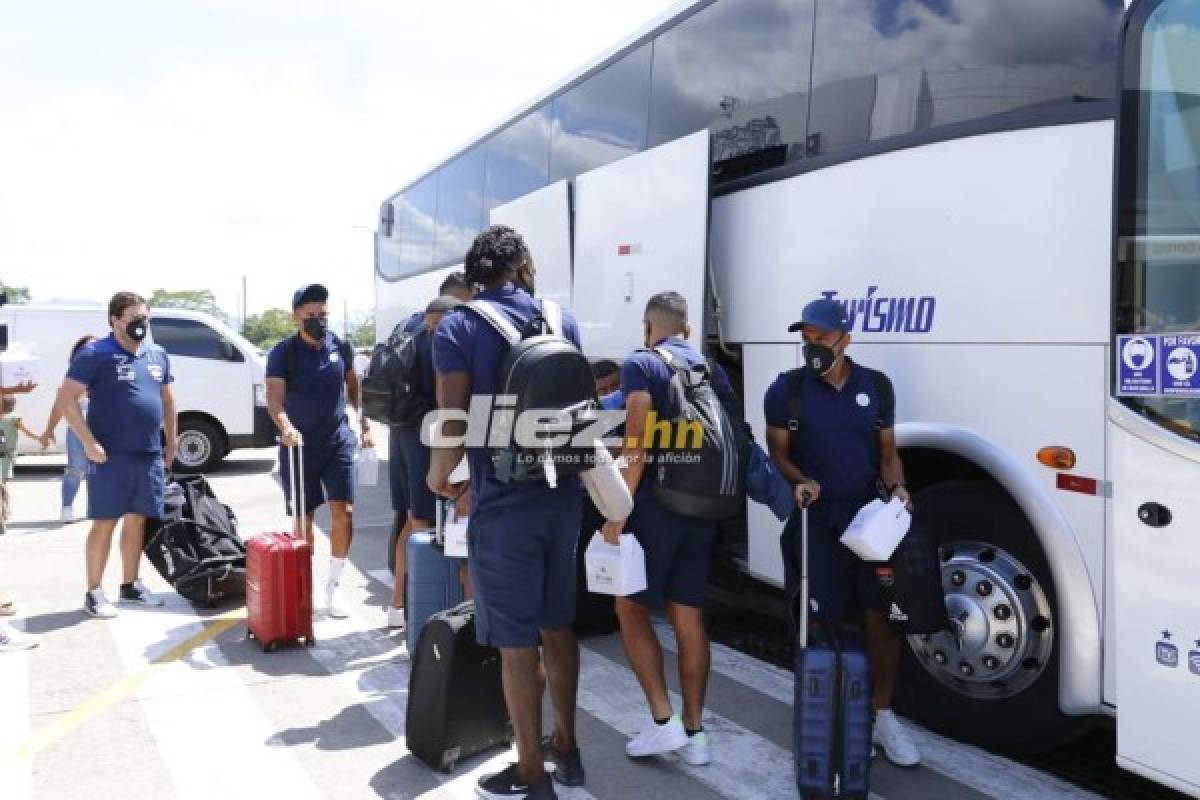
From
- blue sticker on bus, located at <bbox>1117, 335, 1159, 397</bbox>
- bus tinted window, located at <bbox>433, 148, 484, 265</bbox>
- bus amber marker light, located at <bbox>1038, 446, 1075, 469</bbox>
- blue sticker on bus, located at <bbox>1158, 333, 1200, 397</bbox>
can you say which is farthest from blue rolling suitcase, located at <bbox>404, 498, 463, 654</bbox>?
bus tinted window, located at <bbox>433, 148, 484, 265</bbox>

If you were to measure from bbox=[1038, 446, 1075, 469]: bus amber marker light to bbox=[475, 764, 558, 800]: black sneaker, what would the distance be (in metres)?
2.20

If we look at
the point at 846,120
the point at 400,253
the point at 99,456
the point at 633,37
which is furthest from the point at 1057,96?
the point at 400,253

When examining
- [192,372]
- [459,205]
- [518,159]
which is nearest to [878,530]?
[518,159]

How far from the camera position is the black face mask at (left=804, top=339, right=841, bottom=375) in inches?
149

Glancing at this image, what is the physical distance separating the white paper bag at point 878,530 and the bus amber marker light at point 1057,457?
1.79 feet

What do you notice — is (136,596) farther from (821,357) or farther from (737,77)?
(737,77)

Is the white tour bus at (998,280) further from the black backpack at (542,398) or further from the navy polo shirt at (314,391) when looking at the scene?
the navy polo shirt at (314,391)

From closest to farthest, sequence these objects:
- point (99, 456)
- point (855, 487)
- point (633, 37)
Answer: point (855, 487) < point (99, 456) < point (633, 37)

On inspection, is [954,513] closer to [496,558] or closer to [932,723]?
[932,723]

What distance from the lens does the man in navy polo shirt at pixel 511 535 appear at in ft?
10.8

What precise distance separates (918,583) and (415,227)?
11.0 m

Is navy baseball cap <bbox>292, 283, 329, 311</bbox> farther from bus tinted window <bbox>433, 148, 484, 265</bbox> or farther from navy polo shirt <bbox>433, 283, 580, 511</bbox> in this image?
bus tinted window <bbox>433, 148, 484, 265</bbox>

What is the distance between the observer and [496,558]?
10.8ft

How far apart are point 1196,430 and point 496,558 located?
2267 millimetres
